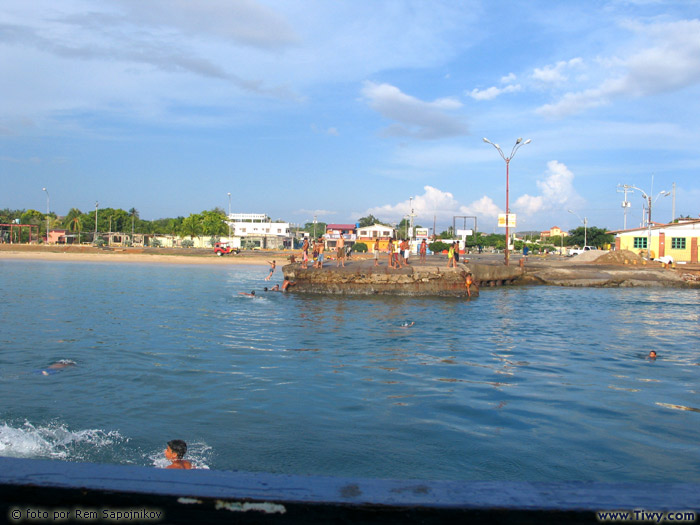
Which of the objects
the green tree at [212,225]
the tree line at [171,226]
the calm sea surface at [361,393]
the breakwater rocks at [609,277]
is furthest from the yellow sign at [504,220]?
the green tree at [212,225]

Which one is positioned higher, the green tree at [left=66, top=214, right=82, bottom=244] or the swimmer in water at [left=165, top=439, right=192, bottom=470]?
the green tree at [left=66, top=214, right=82, bottom=244]

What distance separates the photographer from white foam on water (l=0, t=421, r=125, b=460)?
676 centimetres

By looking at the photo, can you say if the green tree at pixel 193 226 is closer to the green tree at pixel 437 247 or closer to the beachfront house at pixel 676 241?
the green tree at pixel 437 247

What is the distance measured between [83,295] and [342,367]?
1990 centimetres

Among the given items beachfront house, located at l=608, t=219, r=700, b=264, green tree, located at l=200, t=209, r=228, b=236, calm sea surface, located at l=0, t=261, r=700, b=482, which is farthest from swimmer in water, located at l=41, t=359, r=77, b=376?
green tree, located at l=200, t=209, r=228, b=236

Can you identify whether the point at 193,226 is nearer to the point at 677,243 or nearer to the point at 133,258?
the point at 133,258

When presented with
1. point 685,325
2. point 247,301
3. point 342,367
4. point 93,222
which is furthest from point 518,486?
point 93,222

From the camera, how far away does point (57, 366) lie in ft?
37.5

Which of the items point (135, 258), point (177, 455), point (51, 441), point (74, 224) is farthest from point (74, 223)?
point (177, 455)

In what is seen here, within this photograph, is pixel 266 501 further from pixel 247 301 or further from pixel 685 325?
pixel 247 301

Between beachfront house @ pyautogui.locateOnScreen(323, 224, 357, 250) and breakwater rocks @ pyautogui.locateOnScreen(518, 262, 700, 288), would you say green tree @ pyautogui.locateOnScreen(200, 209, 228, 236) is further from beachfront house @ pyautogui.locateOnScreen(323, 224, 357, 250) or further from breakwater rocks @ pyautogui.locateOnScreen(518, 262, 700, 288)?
breakwater rocks @ pyautogui.locateOnScreen(518, 262, 700, 288)

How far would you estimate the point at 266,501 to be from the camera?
7.25 ft

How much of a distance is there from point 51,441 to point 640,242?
6024 centimetres

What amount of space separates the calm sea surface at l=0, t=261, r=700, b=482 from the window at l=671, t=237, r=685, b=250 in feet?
121
